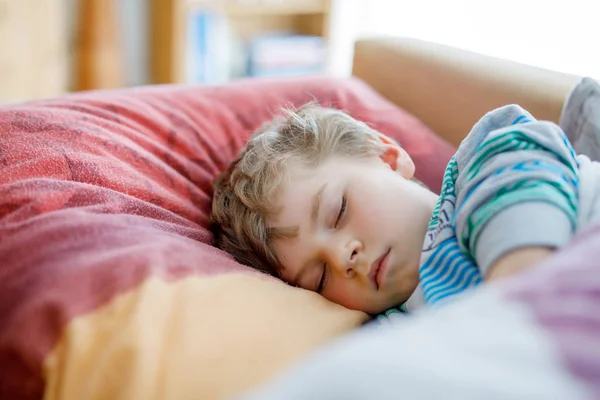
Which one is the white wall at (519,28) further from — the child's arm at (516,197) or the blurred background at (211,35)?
the child's arm at (516,197)

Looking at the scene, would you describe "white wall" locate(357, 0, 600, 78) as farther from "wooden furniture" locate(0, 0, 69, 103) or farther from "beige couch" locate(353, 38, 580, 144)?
"wooden furniture" locate(0, 0, 69, 103)

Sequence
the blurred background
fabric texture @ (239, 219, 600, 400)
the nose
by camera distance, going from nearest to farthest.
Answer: fabric texture @ (239, 219, 600, 400)
the nose
the blurred background

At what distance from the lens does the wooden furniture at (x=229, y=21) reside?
8.30 ft

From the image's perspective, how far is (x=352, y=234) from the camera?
81 cm

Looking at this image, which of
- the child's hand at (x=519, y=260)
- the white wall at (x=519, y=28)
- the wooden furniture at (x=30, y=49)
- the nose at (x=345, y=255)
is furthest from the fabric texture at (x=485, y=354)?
the wooden furniture at (x=30, y=49)

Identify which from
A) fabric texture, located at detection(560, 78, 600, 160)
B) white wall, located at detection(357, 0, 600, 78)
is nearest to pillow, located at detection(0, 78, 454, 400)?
fabric texture, located at detection(560, 78, 600, 160)

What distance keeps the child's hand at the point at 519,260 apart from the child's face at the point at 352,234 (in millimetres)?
207

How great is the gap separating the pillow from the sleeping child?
0.23ft

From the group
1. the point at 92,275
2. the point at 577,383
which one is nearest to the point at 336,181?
the point at 92,275

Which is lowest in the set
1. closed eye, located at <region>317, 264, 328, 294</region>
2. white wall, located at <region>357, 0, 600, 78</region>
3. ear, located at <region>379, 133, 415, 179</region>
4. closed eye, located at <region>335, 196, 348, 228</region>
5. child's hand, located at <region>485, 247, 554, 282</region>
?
closed eye, located at <region>317, 264, 328, 294</region>

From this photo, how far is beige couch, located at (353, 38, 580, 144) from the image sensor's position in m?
1.07

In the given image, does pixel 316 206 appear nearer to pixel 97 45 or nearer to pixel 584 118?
pixel 584 118

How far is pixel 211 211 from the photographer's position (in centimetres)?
98

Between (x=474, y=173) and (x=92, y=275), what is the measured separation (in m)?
0.44
